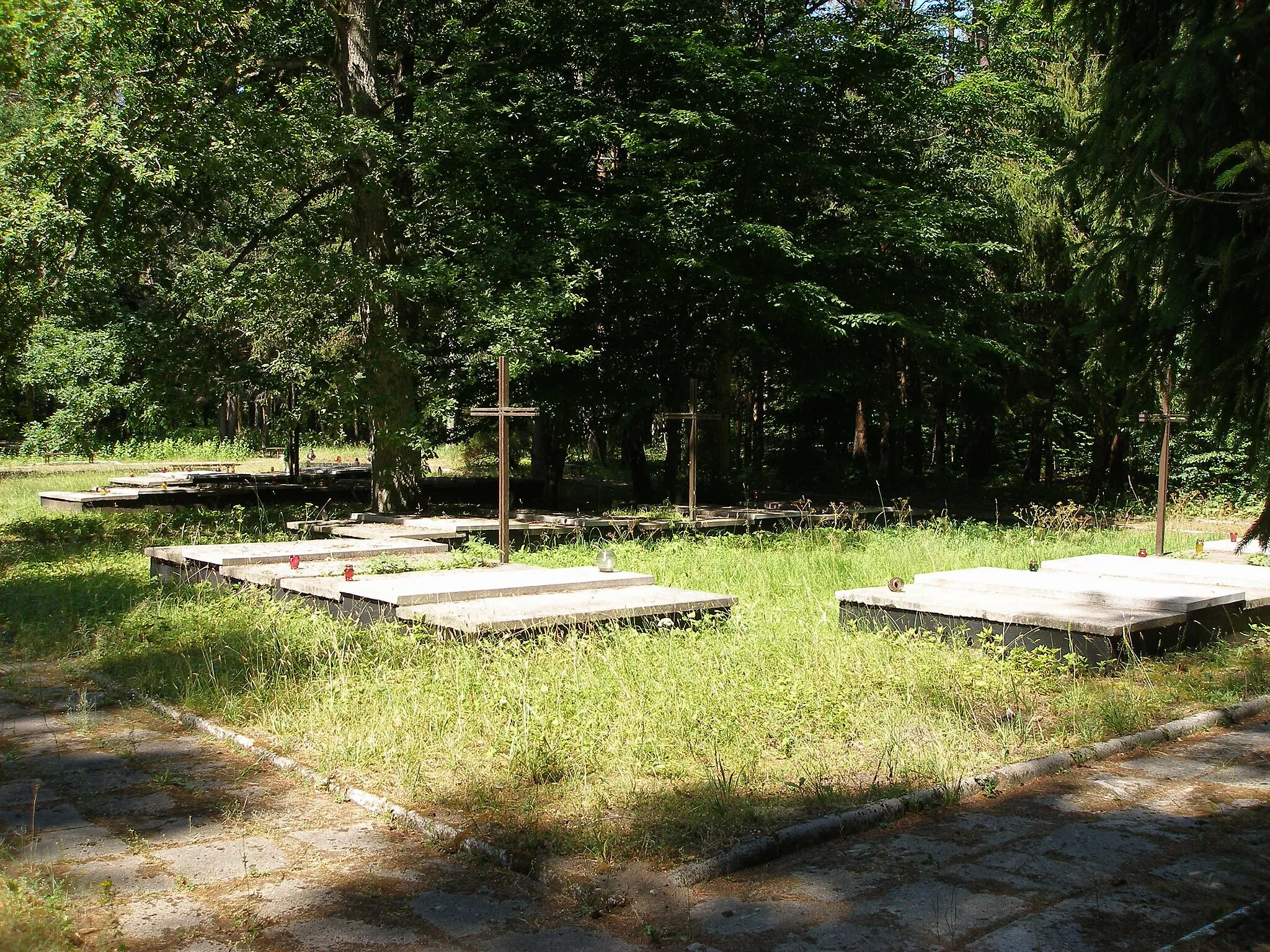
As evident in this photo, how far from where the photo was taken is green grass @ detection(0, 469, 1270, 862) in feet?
15.5

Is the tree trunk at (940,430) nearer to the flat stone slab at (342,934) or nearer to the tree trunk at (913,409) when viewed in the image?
the tree trunk at (913,409)

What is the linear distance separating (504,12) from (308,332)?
242 inches

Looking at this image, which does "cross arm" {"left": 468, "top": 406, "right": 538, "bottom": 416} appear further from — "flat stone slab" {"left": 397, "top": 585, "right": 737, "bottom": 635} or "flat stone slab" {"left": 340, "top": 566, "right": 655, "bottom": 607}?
"flat stone slab" {"left": 397, "top": 585, "right": 737, "bottom": 635}

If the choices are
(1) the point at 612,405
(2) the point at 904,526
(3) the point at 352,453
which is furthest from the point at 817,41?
(3) the point at 352,453

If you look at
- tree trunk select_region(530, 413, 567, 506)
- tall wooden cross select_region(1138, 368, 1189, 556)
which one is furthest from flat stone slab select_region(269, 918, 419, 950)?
tree trunk select_region(530, 413, 567, 506)

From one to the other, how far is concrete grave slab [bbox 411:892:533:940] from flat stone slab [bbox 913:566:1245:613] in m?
5.69

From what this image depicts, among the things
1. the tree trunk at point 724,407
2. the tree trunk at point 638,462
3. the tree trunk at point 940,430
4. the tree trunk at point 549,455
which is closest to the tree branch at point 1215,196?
the tree trunk at point 724,407

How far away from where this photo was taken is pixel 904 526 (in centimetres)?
1454

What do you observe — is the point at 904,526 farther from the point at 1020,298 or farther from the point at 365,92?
the point at 365,92

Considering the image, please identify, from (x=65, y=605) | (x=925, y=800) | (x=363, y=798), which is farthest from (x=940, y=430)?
(x=363, y=798)

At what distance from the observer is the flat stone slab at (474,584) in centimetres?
803

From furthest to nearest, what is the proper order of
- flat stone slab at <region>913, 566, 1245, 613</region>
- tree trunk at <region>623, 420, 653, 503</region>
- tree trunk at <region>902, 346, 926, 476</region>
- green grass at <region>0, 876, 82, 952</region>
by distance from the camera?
tree trunk at <region>902, 346, 926, 476</region>
tree trunk at <region>623, 420, 653, 503</region>
flat stone slab at <region>913, 566, 1245, 613</region>
green grass at <region>0, 876, 82, 952</region>

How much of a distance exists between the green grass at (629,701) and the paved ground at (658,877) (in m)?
0.37

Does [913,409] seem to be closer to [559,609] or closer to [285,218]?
[285,218]
